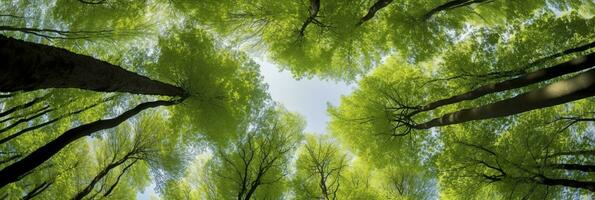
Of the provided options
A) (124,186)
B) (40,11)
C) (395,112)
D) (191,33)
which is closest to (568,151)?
(395,112)

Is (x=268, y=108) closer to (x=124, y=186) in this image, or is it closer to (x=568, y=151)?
(x=124, y=186)

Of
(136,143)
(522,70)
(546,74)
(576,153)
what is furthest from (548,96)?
(136,143)

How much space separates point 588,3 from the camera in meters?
12.8

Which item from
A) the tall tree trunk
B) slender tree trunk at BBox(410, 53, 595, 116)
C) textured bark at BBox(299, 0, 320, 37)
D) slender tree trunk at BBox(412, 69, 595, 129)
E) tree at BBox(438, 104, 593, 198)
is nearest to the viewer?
slender tree trunk at BBox(412, 69, 595, 129)

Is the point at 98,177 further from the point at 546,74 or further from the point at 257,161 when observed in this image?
the point at 546,74

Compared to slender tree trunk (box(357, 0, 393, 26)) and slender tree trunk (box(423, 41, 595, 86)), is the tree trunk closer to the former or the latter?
slender tree trunk (box(423, 41, 595, 86))

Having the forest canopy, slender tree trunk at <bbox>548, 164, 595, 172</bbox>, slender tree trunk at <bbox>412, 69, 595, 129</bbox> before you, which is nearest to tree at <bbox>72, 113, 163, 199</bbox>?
the forest canopy

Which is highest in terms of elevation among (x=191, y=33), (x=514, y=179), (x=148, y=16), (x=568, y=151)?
(x=148, y=16)

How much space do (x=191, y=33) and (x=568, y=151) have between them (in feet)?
30.1

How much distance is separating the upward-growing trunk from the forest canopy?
1307mm

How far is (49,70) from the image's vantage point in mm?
3955

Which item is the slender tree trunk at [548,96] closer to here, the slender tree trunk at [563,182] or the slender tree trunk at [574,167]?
the slender tree trunk at [563,182]

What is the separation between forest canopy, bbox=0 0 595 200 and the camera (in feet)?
26.8

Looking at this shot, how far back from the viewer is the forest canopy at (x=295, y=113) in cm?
818
